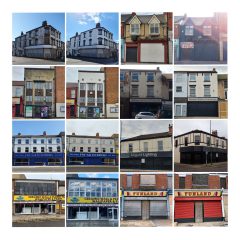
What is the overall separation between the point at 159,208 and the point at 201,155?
0.50 metres

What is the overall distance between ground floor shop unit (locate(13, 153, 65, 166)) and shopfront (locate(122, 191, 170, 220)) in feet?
1.82

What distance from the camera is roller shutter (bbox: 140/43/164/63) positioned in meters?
3.53

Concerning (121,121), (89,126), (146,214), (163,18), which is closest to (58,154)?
(89,126)

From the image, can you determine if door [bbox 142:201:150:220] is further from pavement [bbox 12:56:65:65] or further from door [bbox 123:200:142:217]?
pavement [bbox 12:56:65:65]

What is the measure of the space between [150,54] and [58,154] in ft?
3.29

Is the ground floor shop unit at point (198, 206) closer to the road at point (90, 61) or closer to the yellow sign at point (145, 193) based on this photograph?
the yellow sign at point (145, 193)

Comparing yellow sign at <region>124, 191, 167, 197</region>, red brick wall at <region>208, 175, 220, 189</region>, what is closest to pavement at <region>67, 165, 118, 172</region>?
yellow sign at <region>124, 191, 167, 197</region>

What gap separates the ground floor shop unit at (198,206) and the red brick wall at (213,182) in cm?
4

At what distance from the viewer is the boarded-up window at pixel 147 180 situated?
355 centimetres

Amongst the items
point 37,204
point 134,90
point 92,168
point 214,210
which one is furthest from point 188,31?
point 37,204

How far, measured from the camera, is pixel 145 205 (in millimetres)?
3582

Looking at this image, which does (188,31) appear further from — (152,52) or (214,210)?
(214,210)
